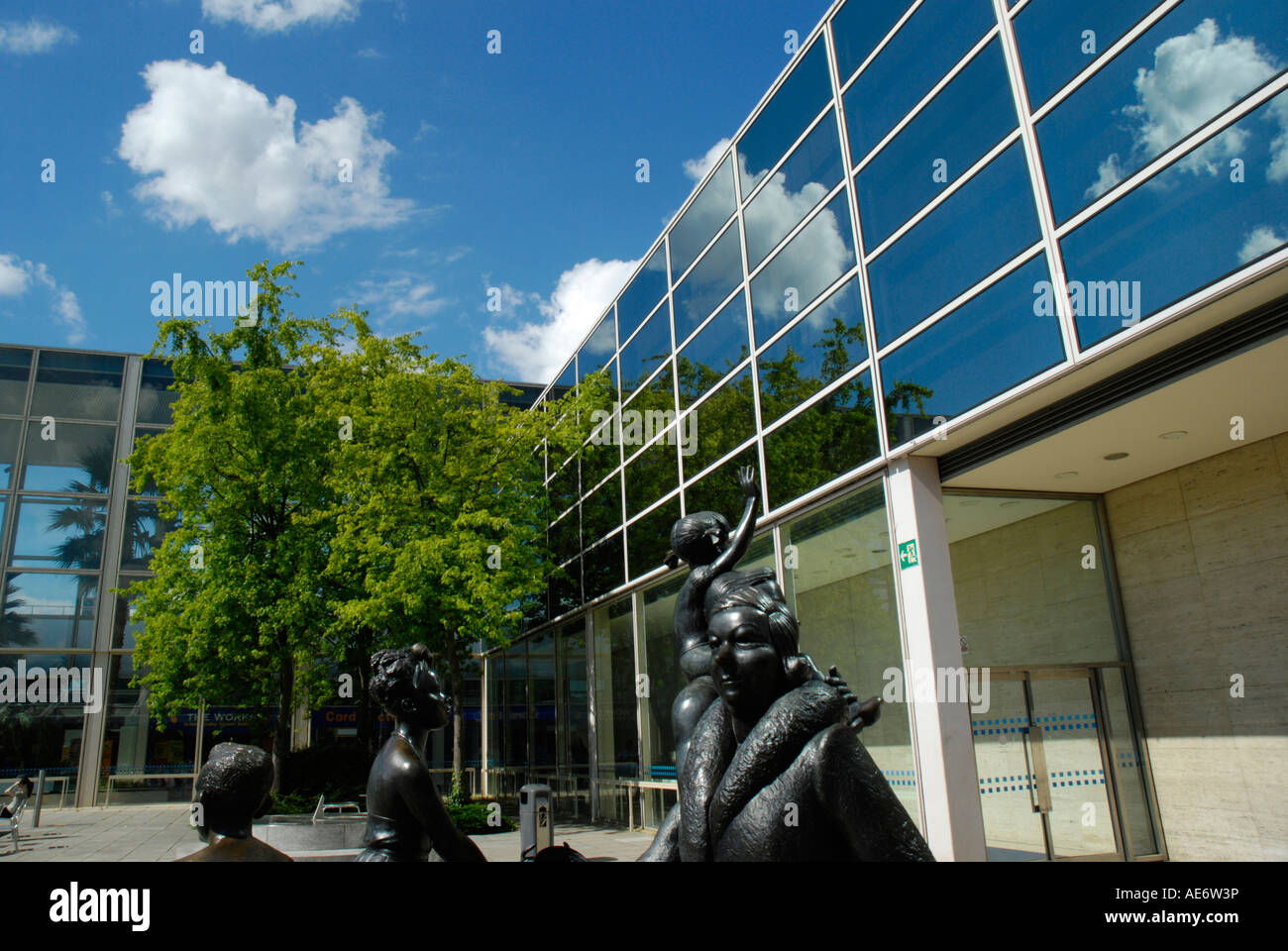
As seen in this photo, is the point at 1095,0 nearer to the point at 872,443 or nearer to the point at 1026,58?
the point at 1026,58

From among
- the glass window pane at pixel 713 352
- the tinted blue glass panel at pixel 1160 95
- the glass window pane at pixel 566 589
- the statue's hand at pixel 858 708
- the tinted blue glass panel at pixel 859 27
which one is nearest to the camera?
the statue's hand at pixel 858 708

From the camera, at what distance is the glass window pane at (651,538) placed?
614 inches

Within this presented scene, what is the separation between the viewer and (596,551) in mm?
19125

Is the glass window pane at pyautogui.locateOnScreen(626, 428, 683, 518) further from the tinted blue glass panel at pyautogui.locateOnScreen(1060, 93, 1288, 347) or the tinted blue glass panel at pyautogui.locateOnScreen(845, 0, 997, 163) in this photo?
the tinted blue glass panel at pyautogui.locateOnScreen(1060, 93, 1288, 347)

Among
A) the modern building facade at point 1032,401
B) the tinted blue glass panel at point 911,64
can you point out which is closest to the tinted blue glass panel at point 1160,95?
the modern building facade at point 1032,401

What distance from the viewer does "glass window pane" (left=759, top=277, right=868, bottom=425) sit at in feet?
35.6

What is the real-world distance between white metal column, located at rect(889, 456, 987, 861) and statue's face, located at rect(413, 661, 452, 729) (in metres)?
6.44

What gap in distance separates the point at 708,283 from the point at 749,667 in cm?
1296

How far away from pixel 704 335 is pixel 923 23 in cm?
599

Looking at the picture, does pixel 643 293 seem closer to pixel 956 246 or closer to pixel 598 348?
pixel 598 348

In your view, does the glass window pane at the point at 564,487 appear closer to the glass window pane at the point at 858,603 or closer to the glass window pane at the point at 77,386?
the glass window pane at the point at 858,603

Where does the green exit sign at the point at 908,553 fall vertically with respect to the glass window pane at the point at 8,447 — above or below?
below

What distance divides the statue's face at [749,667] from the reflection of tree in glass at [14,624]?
31308mm

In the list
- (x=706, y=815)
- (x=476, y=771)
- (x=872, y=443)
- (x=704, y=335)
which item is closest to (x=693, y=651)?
(x=706, y=815)
